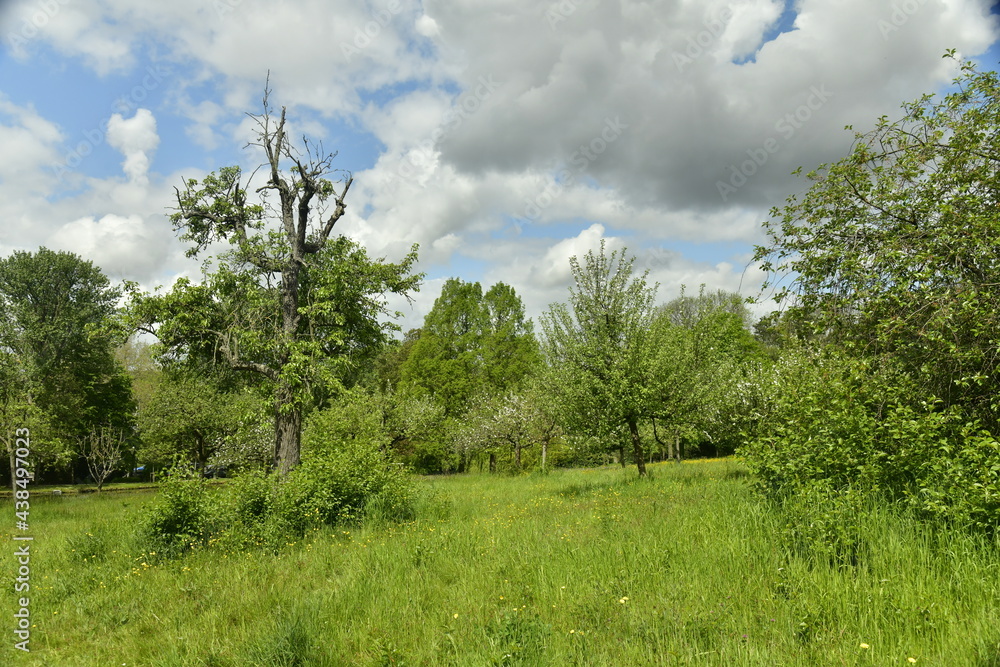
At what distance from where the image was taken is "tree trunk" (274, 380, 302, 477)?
12.2 meters

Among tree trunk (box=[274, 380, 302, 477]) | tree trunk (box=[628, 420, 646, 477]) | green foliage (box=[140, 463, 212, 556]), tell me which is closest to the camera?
green foliage (box=[140, 463, 212, 556])

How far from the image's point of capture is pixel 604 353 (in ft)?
48.4

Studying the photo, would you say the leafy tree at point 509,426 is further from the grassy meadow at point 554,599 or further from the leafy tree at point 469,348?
the grassy meadow at point 554,599

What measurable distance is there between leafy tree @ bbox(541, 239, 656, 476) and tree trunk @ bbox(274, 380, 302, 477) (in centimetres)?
713

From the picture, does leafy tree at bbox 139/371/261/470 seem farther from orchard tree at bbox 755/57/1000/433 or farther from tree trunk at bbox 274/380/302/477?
orchard tree at bbox 755/57/1000/433

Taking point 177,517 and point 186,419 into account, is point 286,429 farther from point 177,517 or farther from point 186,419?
point 186,419

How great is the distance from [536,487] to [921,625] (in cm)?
1305

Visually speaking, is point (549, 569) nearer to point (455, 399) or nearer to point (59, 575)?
point (59, 575)

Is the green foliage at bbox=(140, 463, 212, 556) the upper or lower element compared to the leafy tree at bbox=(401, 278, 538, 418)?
lower

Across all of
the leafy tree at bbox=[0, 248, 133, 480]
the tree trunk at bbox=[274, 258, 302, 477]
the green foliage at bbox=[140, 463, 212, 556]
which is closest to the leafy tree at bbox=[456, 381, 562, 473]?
the tree trunk at bbox=[274, 258, 302, 477]

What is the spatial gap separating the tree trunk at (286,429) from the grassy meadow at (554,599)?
3.99 meters

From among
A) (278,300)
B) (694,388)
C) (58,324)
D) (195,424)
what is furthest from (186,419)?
(694,388)

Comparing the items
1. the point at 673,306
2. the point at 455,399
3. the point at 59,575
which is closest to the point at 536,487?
the point at 59,575

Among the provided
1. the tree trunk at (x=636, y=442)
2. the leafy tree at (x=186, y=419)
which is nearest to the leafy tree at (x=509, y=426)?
the leafy tree at (x=186, y=419)
